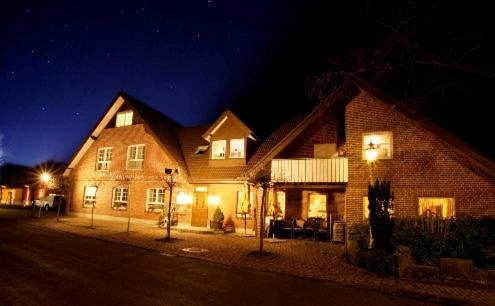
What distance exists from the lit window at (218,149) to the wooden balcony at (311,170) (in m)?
4.80

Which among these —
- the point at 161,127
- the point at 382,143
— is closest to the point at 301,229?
the point at 382,143

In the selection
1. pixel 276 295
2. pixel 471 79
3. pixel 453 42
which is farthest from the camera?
pixel 471 79

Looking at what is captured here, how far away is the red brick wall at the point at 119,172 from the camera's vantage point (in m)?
22.8

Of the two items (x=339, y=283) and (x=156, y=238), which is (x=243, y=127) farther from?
(x=339, y=283)

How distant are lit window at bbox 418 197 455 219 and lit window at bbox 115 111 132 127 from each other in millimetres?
20425

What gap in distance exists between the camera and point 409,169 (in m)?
14.7

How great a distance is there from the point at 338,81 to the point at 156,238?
10.6m

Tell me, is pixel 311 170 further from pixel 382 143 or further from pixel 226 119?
pixel 226 119

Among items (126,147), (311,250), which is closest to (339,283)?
(311,250)

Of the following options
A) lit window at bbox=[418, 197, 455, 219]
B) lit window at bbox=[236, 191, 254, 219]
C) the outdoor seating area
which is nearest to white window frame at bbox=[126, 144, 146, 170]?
lit window at bbox=[236, 191, 254, 219]

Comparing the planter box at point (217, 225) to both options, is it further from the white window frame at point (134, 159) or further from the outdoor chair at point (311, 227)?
the white window frame at point (134, 159)

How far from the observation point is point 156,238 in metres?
15.5

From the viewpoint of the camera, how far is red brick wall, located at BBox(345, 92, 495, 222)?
13570 mm

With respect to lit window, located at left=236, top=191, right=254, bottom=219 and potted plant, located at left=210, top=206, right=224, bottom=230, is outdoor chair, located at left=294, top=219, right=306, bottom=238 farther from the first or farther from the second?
potted plant, located at left=210, top=206, right=224, bottom=230
